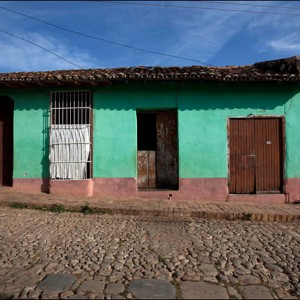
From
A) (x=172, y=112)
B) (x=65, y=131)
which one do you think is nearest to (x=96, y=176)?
(x=65, y=131)

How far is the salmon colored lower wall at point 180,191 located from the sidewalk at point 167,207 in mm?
299

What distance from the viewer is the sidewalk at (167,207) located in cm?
716

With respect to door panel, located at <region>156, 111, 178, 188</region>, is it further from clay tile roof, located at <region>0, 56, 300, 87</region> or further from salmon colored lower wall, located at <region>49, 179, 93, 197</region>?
salmon colored lower wall, located at <region>49, 179, 93, 197</region>

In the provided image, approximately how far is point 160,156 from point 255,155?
252 cm

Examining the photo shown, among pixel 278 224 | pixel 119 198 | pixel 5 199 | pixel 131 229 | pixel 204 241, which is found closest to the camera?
pixel 204 241

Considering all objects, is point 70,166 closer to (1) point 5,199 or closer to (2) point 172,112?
(1) point 5,199

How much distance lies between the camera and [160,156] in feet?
31.0

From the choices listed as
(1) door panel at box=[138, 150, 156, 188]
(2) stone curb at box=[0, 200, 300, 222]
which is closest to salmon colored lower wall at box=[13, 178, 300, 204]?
(1) door panel at box=[138, 150, 156, 188]

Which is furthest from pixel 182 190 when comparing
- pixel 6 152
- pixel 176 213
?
pixel 6 152

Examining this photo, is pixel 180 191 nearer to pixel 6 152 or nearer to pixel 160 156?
pixel 160 156

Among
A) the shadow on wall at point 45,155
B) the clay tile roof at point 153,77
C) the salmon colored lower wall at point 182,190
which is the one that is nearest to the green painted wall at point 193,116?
the salmon colored lower wall at point 182,190

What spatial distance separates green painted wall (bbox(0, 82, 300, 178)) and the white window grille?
243 mm

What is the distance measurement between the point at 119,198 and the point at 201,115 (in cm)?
301

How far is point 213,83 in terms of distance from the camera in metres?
8.78
